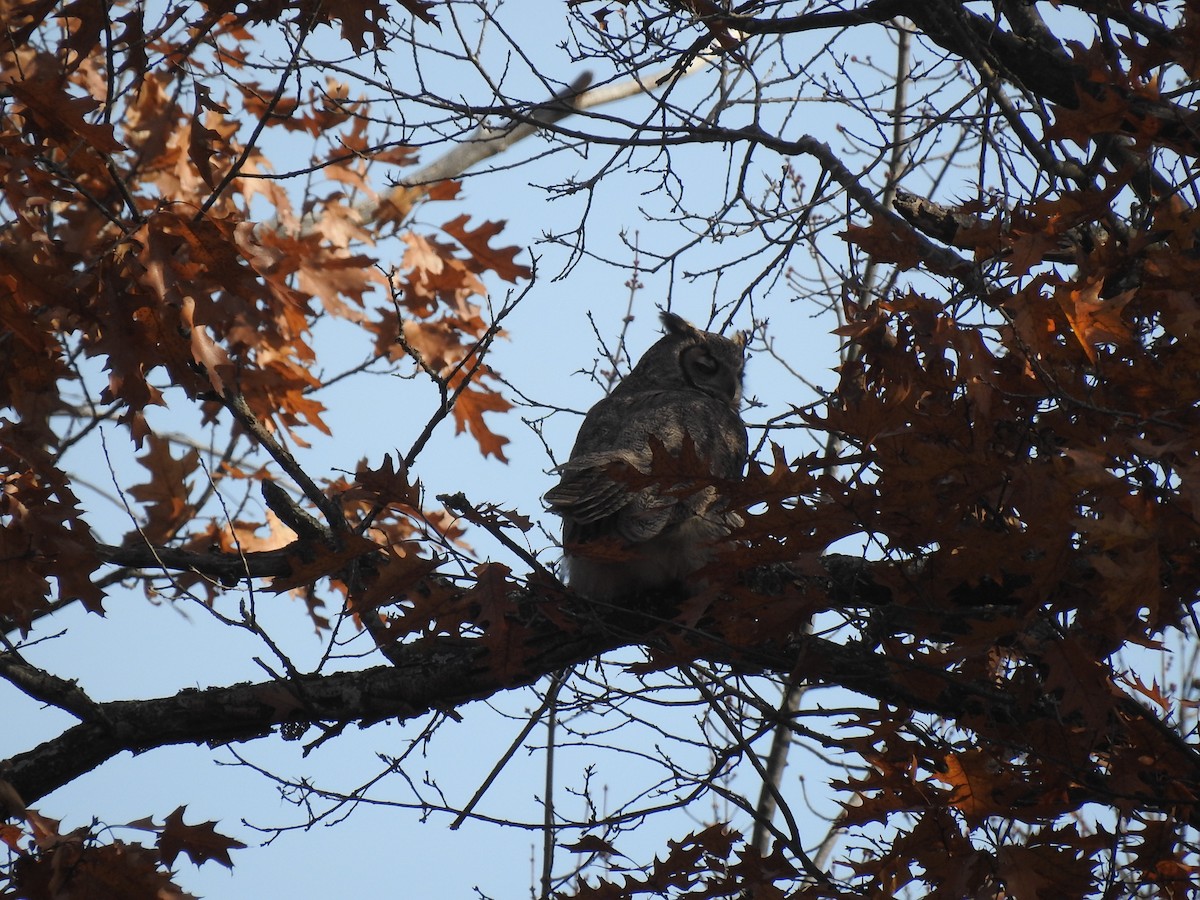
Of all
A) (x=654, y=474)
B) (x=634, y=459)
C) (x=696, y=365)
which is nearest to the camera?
(x=654, y=474)

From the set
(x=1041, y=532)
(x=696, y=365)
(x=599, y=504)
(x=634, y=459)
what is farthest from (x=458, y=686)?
(x=696, y=365)

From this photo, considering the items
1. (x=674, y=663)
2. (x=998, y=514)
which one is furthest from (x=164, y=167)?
(x=998, y=514)

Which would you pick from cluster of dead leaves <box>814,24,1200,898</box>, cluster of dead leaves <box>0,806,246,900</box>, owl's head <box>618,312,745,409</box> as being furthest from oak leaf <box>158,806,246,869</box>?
owl's head <box>618,312,745,409</box>

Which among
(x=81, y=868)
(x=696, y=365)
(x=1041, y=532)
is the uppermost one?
(x=696, y=365)

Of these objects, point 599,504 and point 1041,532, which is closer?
point 1041,532

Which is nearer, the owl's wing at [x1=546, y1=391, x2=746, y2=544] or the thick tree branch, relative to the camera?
the thick tree branch

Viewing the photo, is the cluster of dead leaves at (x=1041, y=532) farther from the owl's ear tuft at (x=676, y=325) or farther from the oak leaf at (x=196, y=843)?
the owl's ear tuft at (x=676, y=325)

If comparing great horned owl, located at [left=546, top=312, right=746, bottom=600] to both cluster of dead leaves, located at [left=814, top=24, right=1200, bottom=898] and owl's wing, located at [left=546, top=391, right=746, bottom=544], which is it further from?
cluster of dead leaves, located at [left=814, top=24, right=1200, bottom=898]

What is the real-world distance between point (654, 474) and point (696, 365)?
10.4 feet

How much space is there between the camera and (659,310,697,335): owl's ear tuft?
5.82m

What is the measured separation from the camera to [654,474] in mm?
2559

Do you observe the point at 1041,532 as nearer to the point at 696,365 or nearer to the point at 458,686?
the point at 458,686

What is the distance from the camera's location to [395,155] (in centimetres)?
633

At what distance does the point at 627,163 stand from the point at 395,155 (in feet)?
7.42
